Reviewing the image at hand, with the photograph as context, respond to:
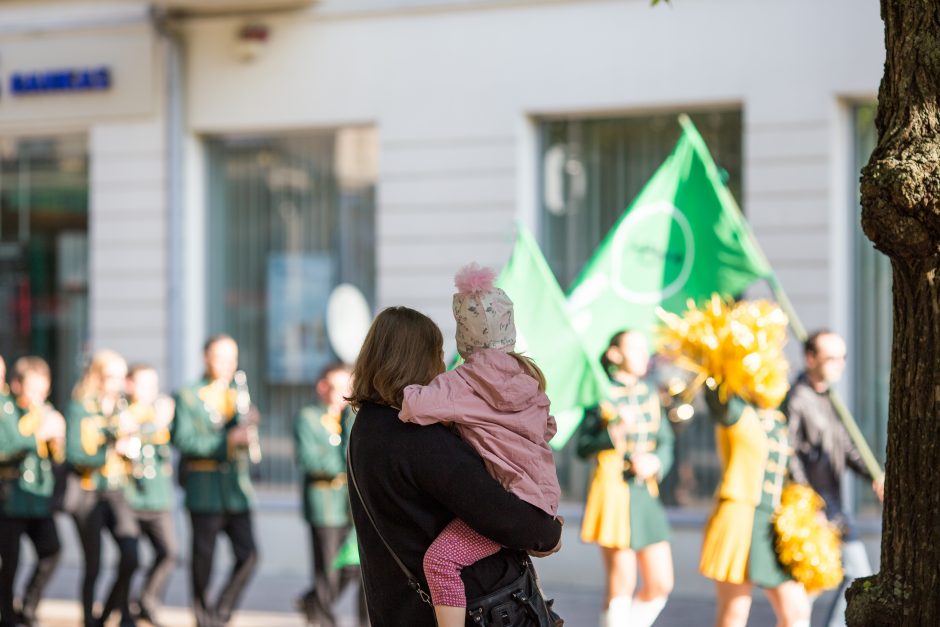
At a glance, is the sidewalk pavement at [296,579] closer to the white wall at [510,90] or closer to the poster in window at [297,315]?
the poster in window at [297,315]

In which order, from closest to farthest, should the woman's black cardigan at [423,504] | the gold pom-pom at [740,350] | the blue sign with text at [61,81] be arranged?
the woman's black cardigan at [423,504], the gold pom-pom at [740,350], the blue sign with text at [61,81]

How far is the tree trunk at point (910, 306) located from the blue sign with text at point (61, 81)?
9.56m

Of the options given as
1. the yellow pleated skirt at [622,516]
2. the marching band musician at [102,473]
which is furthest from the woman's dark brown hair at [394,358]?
the marching band musician at [102,473]

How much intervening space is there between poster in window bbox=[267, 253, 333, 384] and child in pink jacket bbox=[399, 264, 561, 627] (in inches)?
315

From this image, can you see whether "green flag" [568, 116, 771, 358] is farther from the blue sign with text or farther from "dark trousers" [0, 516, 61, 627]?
the blue sign with text

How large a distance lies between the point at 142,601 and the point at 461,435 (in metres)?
6.05

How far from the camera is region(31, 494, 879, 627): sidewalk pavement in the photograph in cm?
965

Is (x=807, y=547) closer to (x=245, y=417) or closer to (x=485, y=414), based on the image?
(x=485, y=414)

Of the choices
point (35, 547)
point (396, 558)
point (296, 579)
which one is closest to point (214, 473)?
point (35, 547)

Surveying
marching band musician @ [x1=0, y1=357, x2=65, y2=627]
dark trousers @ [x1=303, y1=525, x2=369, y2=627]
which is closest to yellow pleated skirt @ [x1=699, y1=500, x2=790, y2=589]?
dark trousers @ [x1=303, y1=525, x2=369, y2=627]

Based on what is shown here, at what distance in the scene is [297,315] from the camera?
39.7 ft

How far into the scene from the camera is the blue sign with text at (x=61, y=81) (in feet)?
40.3

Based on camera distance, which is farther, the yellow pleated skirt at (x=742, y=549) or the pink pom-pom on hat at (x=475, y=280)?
the yellow pleated skirt at (x=742, y=549)

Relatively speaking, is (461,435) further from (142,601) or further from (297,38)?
(297,38)
